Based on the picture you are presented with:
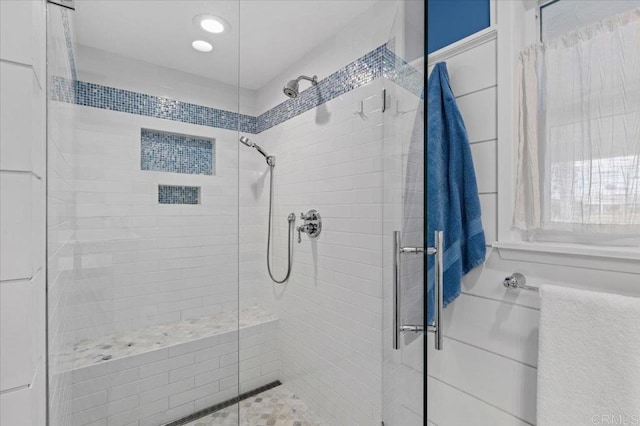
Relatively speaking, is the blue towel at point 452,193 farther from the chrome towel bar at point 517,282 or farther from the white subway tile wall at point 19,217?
the white subway tile wall at point 19,217

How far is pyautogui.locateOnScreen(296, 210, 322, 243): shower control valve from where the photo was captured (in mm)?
1783

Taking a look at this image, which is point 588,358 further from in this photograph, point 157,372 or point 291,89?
point 291,89

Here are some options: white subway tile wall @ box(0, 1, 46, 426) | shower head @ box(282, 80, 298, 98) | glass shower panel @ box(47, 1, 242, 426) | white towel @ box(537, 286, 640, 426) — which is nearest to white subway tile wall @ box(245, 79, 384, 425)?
shower head @ box(282, 80, 298, 98)

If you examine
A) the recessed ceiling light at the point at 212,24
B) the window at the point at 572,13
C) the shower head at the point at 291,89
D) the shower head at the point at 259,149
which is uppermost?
the recessed ceiling light at the point at 212,24

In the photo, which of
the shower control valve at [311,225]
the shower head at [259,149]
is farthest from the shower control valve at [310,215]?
the shower head at [259,149]

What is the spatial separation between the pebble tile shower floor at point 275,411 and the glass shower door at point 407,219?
76 cm

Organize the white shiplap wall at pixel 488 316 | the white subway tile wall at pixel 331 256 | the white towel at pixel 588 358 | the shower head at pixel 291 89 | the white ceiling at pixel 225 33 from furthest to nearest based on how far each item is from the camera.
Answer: the shower head at pixel 291 89, the white subway tile wall at pixel 331 256, the white ceiling at pixel 225 33, the white shiplap wall at pixel 488 316, the white towel at pixel 588 358

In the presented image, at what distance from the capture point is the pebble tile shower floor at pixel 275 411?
1.63 metres

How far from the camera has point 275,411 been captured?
172cm

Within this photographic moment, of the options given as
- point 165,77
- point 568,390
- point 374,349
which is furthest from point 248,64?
point 568,390

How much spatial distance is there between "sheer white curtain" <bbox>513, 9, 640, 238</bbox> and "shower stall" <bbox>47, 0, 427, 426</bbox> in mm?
448

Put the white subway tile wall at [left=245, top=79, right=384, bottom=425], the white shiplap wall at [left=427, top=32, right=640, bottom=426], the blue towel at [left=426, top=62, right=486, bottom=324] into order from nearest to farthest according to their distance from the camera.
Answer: the white shiplap wall at [left=427, top=32, right=640, bottom=426] → the blue towel at [left=426, top=62, right=486, bottom=324] → the white subway tile wall at [left=245, top=79, right=384, bottom=425]

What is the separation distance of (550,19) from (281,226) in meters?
1.62

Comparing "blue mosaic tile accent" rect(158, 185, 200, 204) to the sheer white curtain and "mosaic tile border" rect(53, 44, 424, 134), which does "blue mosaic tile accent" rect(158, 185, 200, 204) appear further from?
the sheer white curtain
